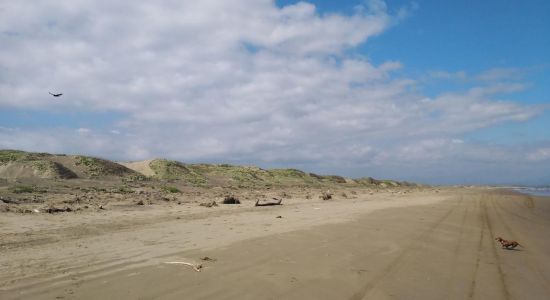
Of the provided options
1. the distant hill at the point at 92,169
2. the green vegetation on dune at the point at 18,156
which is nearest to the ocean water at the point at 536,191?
the distant hill at the point at 92,169

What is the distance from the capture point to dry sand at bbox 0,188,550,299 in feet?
18.3

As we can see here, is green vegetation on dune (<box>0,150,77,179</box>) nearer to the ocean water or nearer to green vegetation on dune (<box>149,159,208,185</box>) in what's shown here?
green vegetation on dune (<box>149,159,208,185</box>)

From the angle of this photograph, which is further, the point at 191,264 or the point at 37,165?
the point at 37,165

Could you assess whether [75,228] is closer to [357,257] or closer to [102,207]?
[102,207]

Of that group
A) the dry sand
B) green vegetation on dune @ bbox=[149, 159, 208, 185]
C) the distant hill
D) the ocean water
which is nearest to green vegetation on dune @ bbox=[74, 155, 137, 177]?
the distant hill

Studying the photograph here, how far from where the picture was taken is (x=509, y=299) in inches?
223

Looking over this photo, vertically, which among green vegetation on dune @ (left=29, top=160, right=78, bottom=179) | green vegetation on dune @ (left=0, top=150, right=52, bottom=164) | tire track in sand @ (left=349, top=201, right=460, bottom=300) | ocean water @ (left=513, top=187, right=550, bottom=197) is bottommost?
tire track in sand @ (left=349, top=201, right=460, bottom=300)

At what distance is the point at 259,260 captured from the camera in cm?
718

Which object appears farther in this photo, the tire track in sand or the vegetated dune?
the vegetated dune

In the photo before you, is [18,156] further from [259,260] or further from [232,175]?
[259,260]

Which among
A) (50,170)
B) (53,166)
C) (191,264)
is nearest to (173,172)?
(53,166)

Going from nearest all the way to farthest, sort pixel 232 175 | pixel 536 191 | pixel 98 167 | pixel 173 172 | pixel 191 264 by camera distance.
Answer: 1. pixel 191 264
2. pixel 98 167
3. pixel 173 172
4. pixel 232 175
5. pixel 536 191

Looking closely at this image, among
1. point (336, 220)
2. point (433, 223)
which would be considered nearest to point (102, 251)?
point (336, 220)

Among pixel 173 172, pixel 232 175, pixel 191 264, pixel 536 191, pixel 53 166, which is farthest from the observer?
pixel 536 191
